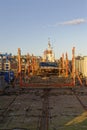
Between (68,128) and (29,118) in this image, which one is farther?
(29,118)

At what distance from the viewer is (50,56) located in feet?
179

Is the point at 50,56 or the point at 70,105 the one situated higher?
the point at 50,56

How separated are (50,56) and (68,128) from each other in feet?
140

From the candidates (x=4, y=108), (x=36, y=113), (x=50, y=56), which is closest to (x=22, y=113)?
(x=36, y=113)

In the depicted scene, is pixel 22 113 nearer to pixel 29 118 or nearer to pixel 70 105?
pixel 29 118

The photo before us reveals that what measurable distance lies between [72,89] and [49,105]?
31.3ft

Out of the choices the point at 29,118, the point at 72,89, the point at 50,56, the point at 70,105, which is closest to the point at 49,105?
the point at 70,105

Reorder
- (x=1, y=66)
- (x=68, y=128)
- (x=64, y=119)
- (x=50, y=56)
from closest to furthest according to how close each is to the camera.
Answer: (x=68, y=128), (x=64, y=119), (x=1, y=66), (x=50, y=56)

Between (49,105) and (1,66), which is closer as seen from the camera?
(49,105)

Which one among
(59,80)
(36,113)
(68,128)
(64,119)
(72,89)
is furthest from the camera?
(59,80)

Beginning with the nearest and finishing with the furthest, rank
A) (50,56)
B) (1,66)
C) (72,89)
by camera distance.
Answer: (72,89) → (1,66) → (50,56)

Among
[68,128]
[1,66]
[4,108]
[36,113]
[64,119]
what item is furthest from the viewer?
[1,66]

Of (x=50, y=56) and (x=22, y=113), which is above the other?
(x=50, y=56)

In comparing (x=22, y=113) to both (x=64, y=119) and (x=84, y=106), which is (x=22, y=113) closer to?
(x=64, y=119)
